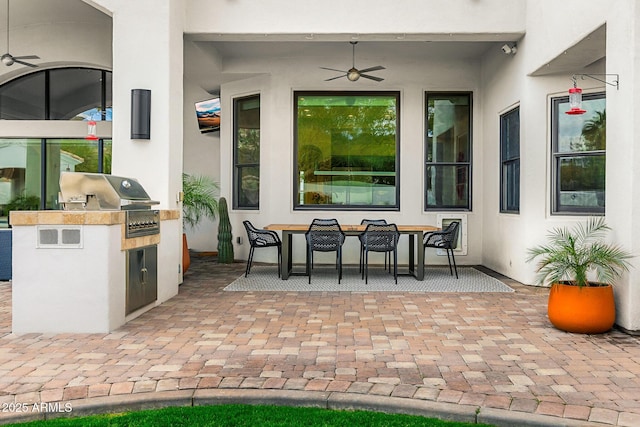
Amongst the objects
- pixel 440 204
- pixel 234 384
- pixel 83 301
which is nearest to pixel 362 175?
pixel 440 204

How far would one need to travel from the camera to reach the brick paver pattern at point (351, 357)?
10.5 ft

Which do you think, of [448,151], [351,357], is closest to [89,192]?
[351,357]

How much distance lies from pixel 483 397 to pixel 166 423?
1.79 meters

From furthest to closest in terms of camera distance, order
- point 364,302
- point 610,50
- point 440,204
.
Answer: point 440,204 < point 364,302 < point 610,50

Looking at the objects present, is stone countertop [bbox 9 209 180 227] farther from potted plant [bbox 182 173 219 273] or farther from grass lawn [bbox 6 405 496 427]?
potted plant [bbox 182 173 219 273]

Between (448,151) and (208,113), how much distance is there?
5305 millimetres

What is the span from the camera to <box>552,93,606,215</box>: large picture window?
6793mm

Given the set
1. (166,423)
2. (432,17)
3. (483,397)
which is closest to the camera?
(166,423)

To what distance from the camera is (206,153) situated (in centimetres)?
1186

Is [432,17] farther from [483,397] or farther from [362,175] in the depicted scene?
[483,397]

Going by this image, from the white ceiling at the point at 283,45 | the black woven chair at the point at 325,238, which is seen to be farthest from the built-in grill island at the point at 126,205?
the white ceiling at the point at 283,45

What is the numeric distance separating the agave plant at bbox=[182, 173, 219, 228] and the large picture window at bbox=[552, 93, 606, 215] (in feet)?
18.3

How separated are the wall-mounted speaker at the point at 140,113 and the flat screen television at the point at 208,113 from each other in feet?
16.3

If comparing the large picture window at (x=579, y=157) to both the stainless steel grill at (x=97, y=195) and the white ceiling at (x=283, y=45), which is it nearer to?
the white ceiling at (x=283, y=45)
